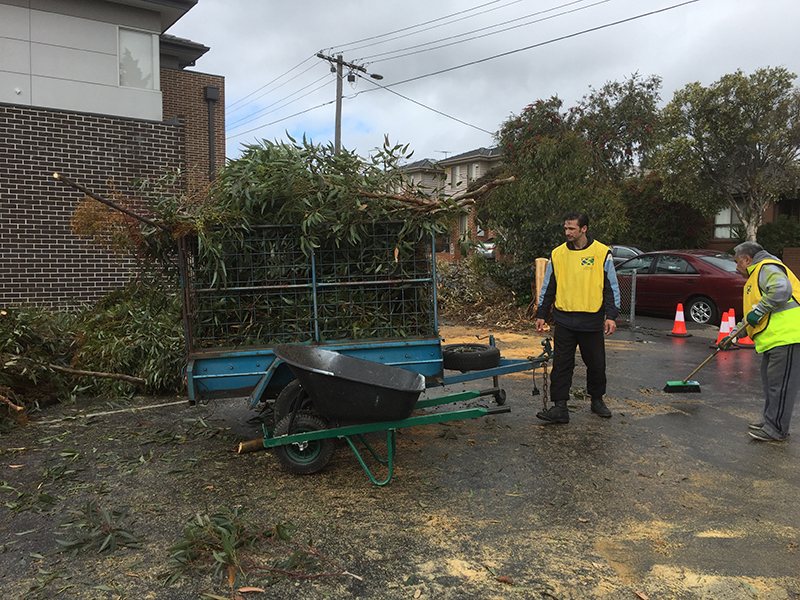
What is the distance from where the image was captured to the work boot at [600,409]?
6055 mm

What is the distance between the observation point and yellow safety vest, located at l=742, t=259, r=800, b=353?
17.3 feet

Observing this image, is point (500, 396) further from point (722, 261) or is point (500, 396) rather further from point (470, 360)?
point (722, 261)

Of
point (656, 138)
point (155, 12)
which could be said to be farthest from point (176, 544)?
point (656, 138)

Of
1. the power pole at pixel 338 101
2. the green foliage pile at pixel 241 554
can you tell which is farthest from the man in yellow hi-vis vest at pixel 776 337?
the power pole at pixel 338 101

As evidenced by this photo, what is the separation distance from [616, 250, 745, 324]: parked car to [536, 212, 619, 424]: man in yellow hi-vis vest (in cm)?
709

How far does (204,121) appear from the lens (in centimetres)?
1723

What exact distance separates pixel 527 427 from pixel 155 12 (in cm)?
1386

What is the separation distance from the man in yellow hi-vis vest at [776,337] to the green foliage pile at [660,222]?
74.6ft

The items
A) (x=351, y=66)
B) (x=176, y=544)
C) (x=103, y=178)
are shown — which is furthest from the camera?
(x=351, y=66)

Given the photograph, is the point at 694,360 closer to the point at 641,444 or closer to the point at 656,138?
the point at 641,444

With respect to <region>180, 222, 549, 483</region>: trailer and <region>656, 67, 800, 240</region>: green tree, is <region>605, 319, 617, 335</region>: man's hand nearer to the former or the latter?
<region>180, 222, 549, 483</region>: trailer

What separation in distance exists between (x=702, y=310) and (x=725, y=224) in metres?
19.3

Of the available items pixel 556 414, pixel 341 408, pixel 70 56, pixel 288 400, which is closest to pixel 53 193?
pixel 70 56

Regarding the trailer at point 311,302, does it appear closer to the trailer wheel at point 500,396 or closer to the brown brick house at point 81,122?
the trailer wheel at point 500,396
